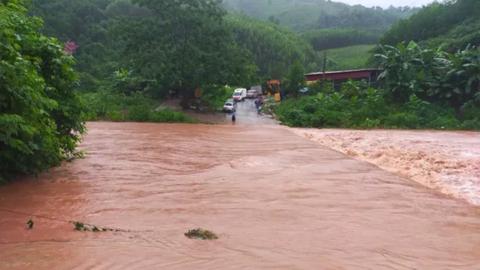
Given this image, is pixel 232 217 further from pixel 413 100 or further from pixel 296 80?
pixel 296 80

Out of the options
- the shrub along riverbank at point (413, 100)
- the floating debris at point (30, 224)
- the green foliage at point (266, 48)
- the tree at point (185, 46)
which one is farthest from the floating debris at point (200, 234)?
the green foliage at point (266, 48)

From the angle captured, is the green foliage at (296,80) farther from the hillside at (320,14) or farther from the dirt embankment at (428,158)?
the hillside at (320,14)

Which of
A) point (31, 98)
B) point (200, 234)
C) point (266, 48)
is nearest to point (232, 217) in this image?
point (200, 234)

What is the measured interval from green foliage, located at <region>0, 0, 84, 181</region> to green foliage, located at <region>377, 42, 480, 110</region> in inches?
1030

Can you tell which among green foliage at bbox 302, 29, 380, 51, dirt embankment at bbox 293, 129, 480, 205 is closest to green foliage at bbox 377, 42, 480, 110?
dirt embankment at bbox 293, 129, 480, 205

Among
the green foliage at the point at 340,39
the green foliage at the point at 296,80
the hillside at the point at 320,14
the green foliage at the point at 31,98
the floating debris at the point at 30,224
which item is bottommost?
the floating debris at the point at 30,224

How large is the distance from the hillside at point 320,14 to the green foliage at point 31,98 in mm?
96911

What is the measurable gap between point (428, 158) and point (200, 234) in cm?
1079

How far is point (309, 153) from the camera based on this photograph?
17.5 metres

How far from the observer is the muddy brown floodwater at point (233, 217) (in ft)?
20.7

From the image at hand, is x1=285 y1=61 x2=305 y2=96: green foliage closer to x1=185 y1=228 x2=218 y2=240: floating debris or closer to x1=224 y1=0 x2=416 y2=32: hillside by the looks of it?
x1=185 y1=228 x2=218 y2=240: floating debris

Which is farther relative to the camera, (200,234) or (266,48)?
(266,48)

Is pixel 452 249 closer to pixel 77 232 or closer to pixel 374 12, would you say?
pixel 77 232

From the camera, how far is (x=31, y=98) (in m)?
8.86
